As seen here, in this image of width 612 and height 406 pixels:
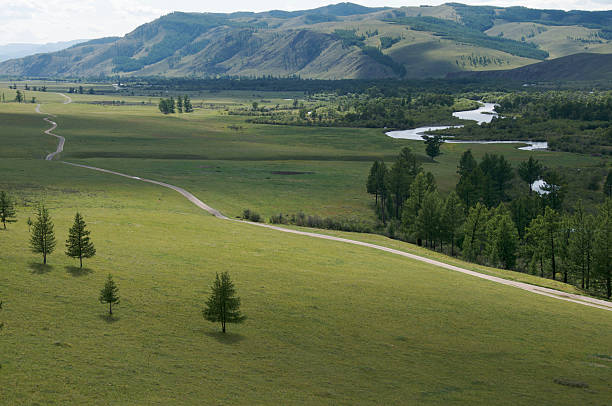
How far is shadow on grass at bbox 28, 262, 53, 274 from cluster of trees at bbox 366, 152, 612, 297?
57195mm

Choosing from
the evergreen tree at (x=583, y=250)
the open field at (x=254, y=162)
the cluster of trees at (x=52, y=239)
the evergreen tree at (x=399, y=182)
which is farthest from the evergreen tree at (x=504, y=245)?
the cluster of trees at (x=52, y=239)

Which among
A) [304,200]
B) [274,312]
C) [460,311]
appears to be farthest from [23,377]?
[304,200]

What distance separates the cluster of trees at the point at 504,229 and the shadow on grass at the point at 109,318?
5721cm

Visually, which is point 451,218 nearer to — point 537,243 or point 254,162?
point 537,243

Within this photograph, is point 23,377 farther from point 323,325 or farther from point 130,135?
point 130,135

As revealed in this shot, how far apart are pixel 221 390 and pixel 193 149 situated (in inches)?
5857

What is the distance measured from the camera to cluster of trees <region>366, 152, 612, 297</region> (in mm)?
70812

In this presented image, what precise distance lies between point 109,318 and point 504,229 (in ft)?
201

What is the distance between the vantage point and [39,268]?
139 feet

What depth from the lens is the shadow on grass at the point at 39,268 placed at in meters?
41.8

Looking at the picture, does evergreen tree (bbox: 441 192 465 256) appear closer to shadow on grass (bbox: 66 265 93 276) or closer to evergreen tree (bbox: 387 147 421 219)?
evergreen tree (bbox: 387 147 421 219)

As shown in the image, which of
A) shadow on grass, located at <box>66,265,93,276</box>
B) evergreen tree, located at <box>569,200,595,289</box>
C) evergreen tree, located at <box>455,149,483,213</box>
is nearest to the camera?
shadow on grass, located at <box>66,265,93,276</box>

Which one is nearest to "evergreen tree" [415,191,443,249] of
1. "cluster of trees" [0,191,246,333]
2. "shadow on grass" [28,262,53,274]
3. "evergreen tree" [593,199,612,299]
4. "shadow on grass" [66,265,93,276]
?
"evergreen tree" [593,199,612,299]

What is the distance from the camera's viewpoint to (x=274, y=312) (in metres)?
40.4
